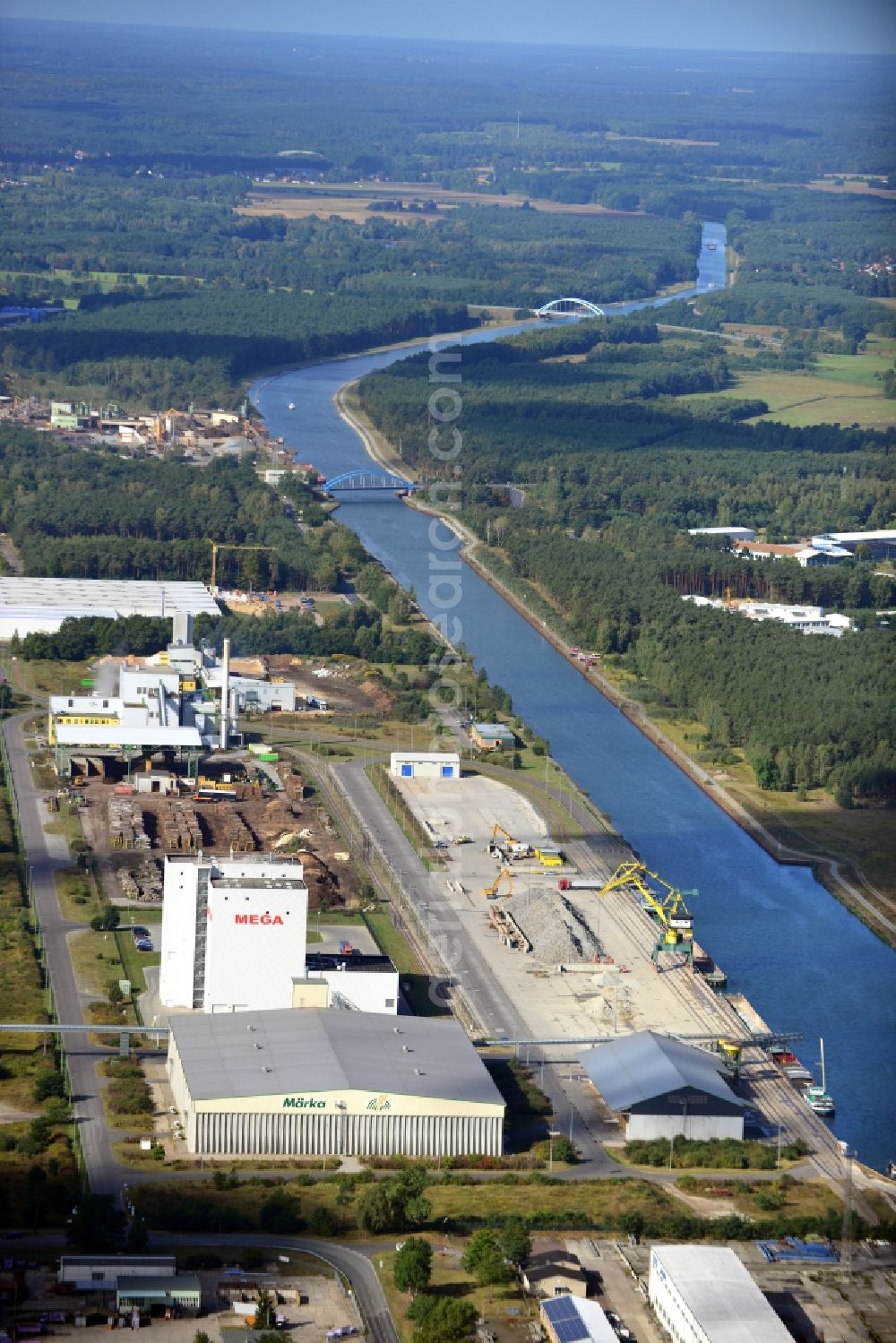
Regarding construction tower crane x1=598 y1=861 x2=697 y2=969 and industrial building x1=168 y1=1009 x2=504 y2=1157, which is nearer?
industrial building x1=168 y1=1009 x2=504 y2=1157

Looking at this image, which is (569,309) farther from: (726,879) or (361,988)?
(361,988)

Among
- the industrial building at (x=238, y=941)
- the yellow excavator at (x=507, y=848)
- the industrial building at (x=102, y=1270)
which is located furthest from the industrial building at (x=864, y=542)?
the industrial building at (x=102, y=1270)

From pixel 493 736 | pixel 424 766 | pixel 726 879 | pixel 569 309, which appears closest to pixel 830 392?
pixel 569 309

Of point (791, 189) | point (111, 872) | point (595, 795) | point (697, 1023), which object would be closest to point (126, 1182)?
point (697, 1023)

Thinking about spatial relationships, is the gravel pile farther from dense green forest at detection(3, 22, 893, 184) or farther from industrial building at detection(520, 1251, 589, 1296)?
dense green forest at detection(3, 22, 893, 184)

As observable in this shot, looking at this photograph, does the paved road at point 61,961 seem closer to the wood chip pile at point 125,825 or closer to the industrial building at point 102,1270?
the wood chip pile at point 125,825

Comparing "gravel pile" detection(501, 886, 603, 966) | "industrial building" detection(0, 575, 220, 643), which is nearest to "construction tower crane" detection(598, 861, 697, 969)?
"gravel pile" detection(501, 886, 603, 966)

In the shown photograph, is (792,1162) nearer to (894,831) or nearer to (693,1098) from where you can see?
(693,1098)
